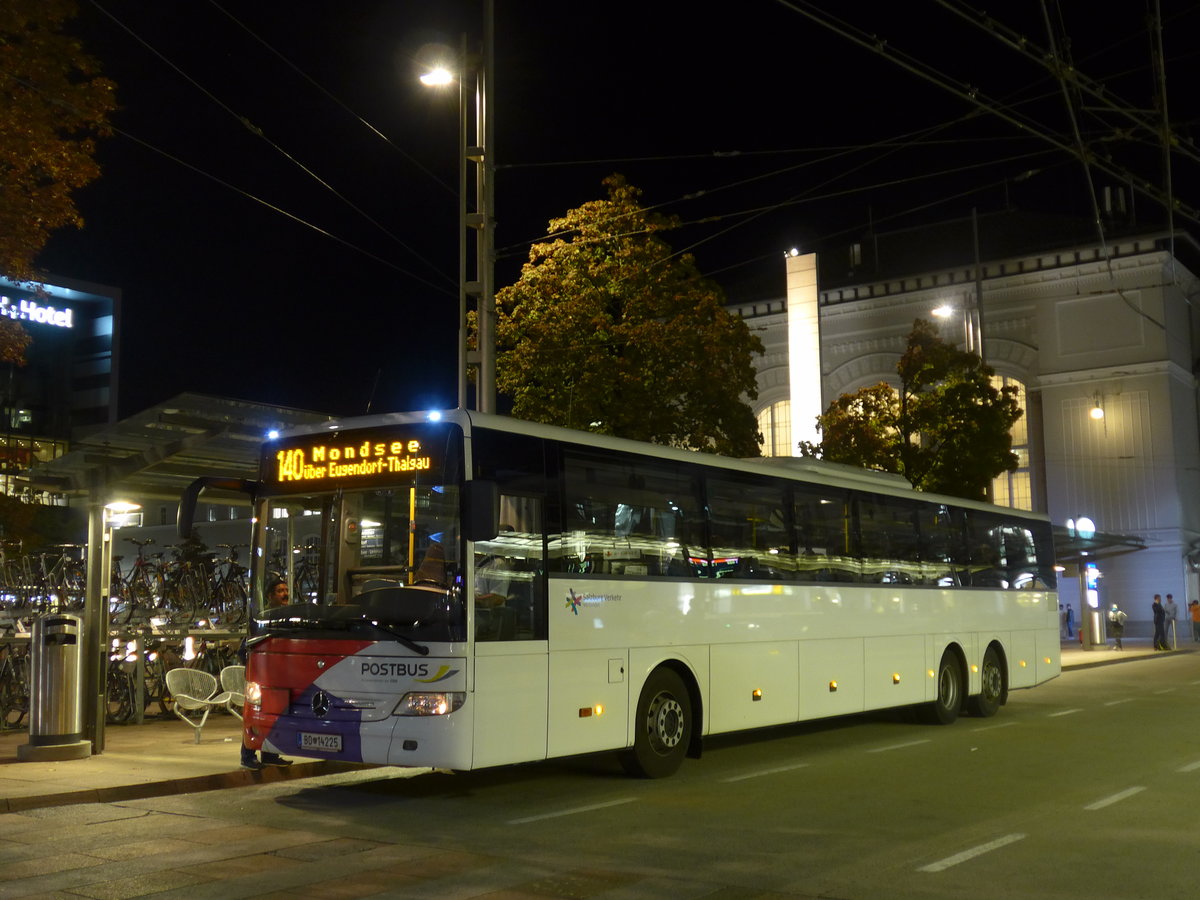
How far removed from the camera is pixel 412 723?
10500 mm

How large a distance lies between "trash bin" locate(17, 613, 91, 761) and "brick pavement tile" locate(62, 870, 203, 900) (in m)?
5.90

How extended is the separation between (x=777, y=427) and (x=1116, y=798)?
1745 inches

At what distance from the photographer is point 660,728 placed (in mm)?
12656

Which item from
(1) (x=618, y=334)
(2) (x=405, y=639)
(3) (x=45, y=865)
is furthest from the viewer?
(1) (x=618, y=334)

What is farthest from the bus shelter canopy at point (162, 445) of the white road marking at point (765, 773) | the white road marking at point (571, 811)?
the white road marking at point (765, 773)

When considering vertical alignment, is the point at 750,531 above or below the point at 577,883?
above

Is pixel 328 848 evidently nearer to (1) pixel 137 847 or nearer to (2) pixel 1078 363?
(1) pixel 137 847

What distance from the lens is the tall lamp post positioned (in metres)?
17.4

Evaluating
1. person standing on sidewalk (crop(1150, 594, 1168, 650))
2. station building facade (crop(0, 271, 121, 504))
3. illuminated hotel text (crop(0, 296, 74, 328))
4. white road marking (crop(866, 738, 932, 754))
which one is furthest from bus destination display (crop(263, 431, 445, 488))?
station building facade (crop(0, 271, 121, 504))

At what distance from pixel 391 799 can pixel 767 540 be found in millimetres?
5307

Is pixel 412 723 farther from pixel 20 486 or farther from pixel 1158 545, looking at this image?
pixel 1158 545

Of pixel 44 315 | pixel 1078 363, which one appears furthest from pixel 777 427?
pixel 44 315

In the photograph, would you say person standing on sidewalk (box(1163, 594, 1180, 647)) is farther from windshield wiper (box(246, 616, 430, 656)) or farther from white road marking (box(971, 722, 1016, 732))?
Result: windshield wiper (box(246, 616, 430, 656))

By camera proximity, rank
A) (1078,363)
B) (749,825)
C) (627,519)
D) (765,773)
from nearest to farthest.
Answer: (749,825) → (627,519) → (765,773) → (1078,363)
